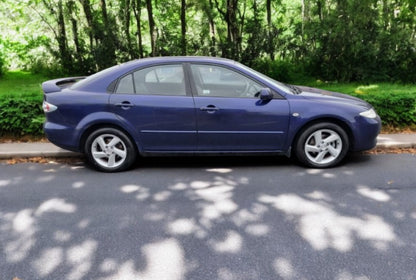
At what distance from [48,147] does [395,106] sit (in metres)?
6.40

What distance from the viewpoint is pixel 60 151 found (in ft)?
20.6

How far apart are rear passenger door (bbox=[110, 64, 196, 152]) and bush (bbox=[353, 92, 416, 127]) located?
3.94 metres

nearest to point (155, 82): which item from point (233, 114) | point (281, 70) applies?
point (233, 114)

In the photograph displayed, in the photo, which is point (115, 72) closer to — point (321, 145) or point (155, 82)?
point (155, 82)

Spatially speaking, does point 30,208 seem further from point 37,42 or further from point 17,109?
point 37,42

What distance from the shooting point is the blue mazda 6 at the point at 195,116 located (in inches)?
205

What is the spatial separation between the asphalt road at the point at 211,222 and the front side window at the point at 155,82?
1.13m

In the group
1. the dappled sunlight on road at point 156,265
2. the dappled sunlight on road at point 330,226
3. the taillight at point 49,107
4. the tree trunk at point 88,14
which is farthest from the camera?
the tree trunk at point 88,14

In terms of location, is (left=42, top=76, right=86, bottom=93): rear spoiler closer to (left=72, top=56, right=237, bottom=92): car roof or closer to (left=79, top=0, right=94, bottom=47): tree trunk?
(left=72, top=56, right=237, bottom=92): car roof

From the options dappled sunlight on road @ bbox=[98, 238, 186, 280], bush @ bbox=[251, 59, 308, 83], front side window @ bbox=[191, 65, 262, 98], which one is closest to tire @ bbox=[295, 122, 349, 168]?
front side window @ bbox=[191, 65, 262, 98]

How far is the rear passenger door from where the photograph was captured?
5.20 meters

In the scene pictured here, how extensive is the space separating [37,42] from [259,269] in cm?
1266

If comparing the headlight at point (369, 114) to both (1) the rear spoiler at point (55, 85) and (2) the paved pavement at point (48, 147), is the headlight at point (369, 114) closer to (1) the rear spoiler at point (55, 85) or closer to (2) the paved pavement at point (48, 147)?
(2) the paved pavement at point (48, 147)

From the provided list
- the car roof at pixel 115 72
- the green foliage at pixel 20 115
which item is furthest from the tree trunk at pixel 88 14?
the car roof at pixel 115 72
